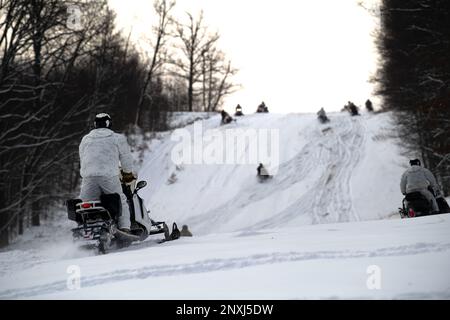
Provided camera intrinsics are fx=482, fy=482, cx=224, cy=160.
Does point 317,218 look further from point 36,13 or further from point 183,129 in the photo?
point 183,129

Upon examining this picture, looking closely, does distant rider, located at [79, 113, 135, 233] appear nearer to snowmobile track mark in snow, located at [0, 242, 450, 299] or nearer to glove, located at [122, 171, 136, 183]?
glove, located at [122, 171, 136, 183]

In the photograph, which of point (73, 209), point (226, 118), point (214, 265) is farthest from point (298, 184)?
point (214, 265)

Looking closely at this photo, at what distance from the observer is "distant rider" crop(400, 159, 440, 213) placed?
10031 millimetres

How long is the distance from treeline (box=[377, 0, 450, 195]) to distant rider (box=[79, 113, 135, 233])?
10.6 meters

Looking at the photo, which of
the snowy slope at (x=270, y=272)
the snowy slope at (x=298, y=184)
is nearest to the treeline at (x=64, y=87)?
the snowy slope at (x=298, y=184)

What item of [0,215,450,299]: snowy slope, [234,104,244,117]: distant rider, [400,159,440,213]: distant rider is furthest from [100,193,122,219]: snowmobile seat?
[234,104,244,117]: distant rider

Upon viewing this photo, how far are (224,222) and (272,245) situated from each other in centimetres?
1278

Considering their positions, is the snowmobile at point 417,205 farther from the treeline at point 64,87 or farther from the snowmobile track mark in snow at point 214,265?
the treeline at point 64,87

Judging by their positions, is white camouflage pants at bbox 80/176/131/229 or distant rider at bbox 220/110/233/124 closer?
white camouflage pants at bbox 80/176/131/229

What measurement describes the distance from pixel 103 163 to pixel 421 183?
679 centimetres

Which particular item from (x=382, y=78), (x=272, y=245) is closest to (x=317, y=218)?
(x=382, y=78)

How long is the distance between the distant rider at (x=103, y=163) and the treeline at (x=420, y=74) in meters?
10.6

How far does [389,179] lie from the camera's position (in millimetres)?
19828

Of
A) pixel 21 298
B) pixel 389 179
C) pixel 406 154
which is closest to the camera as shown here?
pixel 21 298
